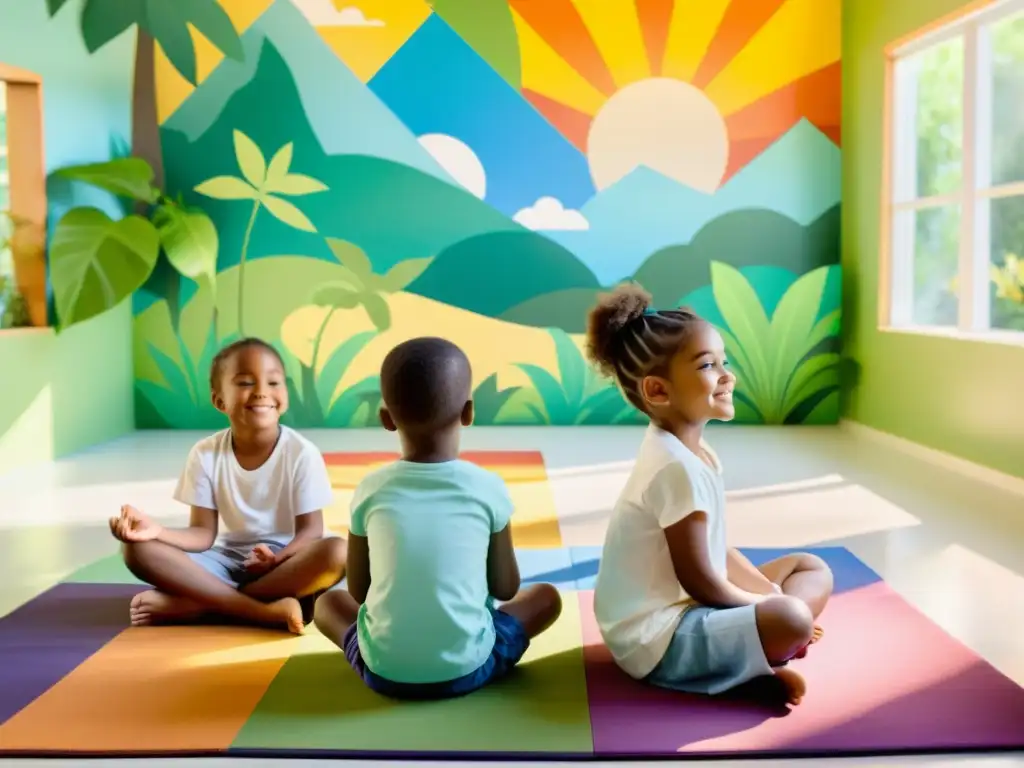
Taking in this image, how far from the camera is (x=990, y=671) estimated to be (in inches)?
79.6

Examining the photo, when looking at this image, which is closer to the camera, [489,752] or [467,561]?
[489,752]

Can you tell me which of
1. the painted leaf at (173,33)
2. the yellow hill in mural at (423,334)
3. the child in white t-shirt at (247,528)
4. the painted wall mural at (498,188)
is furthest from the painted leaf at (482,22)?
the child in white t-shirt at (247,528)

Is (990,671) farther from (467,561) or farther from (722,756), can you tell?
(467,561)

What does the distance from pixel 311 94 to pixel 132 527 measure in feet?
13.6

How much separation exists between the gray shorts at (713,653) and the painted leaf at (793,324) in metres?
4.18

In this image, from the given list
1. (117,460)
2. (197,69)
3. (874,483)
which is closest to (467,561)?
(874,483)

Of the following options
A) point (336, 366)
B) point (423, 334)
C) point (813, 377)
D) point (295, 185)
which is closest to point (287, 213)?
point (295, 185)

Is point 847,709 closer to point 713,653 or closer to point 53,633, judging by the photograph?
point 713,653

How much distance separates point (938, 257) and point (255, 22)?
12.2ft

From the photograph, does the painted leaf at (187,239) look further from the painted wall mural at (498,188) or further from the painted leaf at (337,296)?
the painted leaf at (337,296)

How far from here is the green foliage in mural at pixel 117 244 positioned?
492 cm

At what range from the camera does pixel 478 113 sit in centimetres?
589

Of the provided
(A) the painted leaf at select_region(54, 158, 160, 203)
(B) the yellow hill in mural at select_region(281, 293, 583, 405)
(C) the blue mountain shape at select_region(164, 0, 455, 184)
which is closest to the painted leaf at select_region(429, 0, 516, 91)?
(C) the blue mountain shape at select_region(164, 0, 455, 184)

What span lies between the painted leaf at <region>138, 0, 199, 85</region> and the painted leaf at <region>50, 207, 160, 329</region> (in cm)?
107
